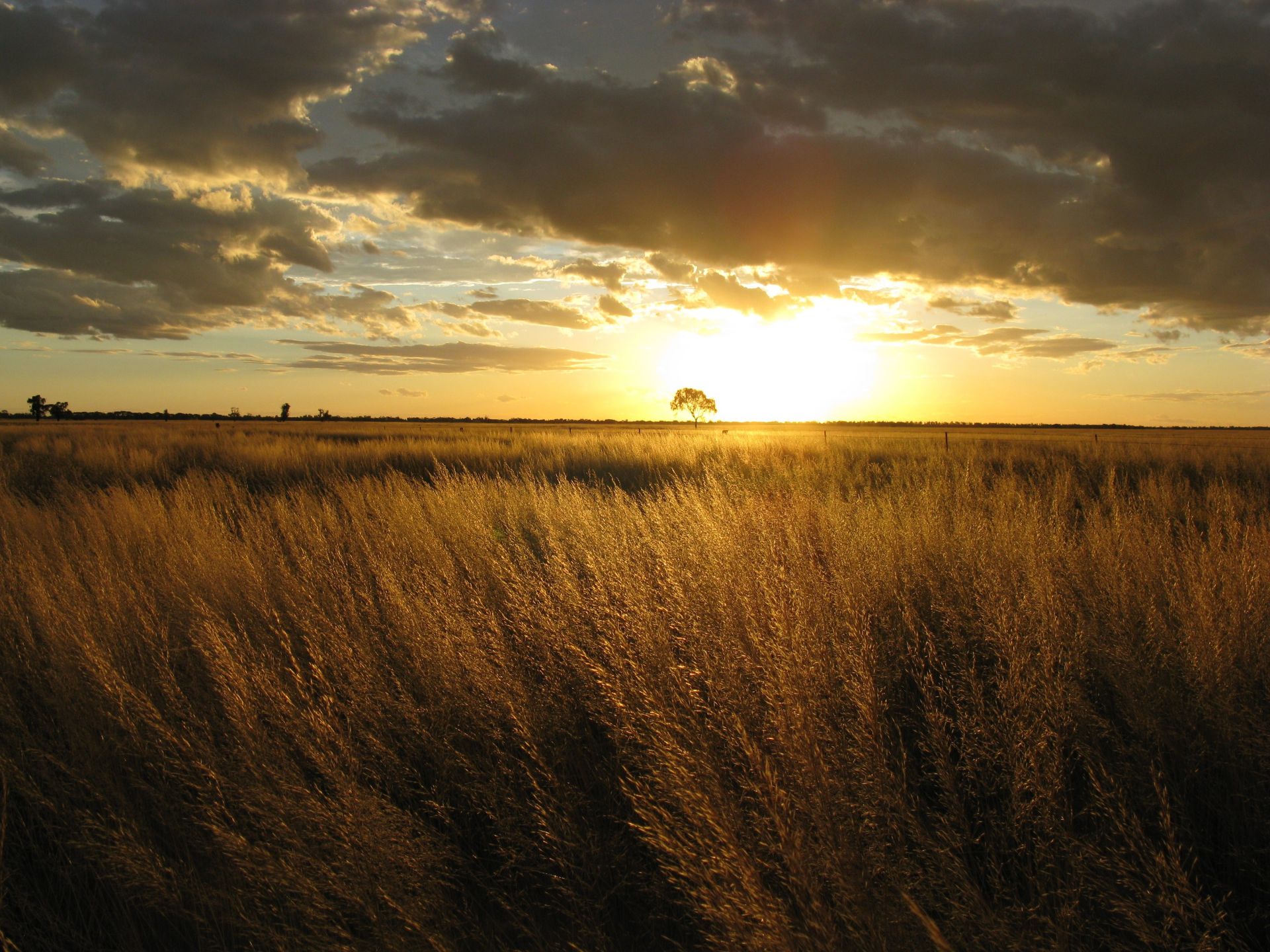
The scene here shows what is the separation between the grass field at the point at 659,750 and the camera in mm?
1829

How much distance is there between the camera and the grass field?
6.00ft

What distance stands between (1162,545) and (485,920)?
17.4 ft

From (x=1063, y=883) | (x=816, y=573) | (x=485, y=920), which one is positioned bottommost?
(x=485, y=920)

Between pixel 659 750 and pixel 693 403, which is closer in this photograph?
pixel 659 750

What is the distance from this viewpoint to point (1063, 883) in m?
1.90

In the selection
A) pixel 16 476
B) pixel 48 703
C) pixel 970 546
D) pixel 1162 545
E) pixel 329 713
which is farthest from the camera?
pixel 16 476

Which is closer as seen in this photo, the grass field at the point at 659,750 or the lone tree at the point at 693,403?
the grass field at the point at 659,750

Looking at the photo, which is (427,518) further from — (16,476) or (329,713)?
(16,476)

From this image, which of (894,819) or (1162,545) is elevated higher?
(1162,545)

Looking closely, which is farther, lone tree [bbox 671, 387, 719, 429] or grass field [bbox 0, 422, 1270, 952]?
lone tree [bbox 671, 387, 719, 429]

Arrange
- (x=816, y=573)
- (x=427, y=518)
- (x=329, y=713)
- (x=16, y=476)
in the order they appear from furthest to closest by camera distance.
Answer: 1. (x=16, y=476)
2. (x=427, y=518)
3. (x=816, y=573)
4. (x=329, y=713)

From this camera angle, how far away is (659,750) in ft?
6.88

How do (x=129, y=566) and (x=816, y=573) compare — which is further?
(x=129, y=566)

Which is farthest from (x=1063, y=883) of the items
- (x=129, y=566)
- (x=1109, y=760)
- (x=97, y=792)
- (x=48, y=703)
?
(x=129, y=566)
